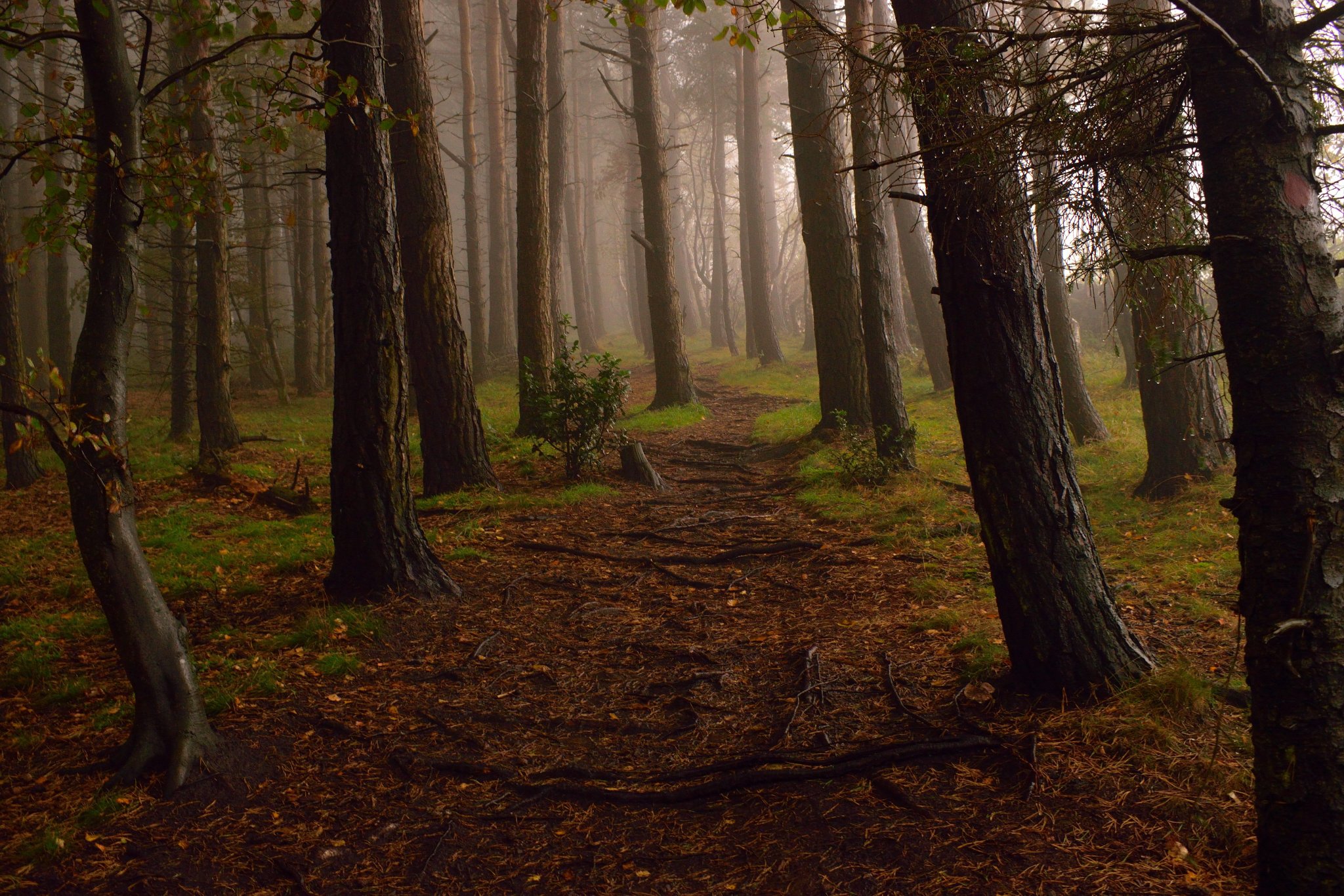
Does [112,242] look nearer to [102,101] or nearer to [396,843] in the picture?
[102,101]

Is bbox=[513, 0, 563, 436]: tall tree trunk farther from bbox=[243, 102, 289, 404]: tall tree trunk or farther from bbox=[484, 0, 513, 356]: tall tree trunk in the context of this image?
bbox=[484, 0, 513, 356]: tall tree trunk

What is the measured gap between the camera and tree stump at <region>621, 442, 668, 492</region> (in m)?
9.95

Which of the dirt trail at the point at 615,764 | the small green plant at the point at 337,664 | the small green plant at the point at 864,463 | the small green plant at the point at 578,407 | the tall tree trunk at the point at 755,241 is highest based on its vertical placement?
the tall tree trunk at the point at 755,241

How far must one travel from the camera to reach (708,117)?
32562mm

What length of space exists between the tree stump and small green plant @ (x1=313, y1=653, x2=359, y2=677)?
Answer: 5.20 meters

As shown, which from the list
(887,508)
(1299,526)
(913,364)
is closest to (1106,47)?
(1299,526)

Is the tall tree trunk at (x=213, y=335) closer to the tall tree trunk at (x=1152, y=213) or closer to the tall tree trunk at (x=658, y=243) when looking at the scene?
the tall tree trunk at (x=658, y=243)

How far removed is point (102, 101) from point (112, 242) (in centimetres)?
64

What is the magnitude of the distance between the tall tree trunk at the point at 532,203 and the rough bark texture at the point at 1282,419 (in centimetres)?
1016

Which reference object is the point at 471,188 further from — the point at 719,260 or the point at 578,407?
the point at 578,407

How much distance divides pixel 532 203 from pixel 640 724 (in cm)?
974

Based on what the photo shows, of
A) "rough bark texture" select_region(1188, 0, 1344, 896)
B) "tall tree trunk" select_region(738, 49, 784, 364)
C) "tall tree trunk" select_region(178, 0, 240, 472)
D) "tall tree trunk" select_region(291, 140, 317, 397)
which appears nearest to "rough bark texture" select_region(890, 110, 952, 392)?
"tall tree trunk" select_region(738, 49, 784, 364)

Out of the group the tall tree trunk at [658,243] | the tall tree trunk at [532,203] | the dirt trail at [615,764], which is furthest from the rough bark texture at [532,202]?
the dirt trail at [615,764]

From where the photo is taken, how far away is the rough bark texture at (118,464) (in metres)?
3.67
